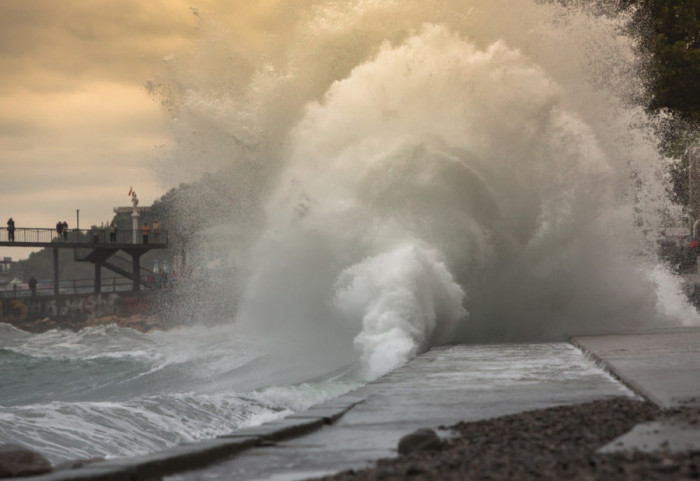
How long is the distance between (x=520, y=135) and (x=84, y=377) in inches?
365

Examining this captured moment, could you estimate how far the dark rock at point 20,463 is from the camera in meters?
5.28

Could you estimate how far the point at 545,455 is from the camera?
512 centimetres

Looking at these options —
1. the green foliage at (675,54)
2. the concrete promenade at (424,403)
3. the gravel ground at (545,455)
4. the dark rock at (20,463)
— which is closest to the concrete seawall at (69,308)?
the green foliage at (675,54)

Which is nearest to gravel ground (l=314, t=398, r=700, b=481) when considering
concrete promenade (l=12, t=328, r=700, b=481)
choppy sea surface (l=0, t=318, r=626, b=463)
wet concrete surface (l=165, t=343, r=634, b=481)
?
concrete promenade (l=12, t=328, r=700, b=481)

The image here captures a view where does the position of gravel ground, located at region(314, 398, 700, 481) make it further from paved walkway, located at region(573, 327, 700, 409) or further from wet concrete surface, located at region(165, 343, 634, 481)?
paved walkway, located at region(573, 327, 700, 409)

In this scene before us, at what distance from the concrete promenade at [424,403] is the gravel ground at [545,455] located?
33 centimetres

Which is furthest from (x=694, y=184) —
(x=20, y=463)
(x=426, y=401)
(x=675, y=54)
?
(x=20, y=463)

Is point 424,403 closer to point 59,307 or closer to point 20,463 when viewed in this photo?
point 20,463

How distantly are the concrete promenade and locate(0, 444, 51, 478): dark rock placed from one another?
0.99ft

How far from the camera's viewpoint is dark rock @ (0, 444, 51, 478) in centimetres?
528

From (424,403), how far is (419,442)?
2.25 meters

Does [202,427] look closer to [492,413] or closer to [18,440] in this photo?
[18,440]

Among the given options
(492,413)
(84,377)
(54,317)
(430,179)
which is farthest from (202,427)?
(54,317)

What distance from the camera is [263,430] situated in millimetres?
6504
